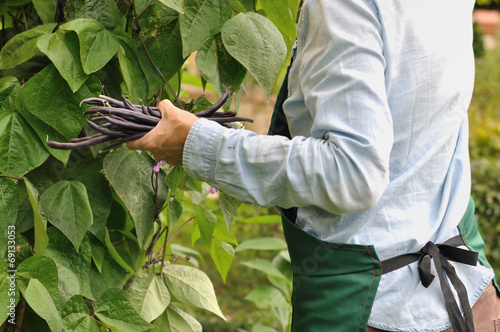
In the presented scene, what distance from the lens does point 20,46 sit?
104 cm

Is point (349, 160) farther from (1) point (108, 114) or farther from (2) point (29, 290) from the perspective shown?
(2) point (29, 290)

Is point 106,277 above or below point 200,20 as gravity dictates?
below

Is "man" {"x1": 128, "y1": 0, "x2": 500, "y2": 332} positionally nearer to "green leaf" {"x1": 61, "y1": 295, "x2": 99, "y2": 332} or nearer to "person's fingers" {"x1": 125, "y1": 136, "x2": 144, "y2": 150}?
"person's fingers" {"x1": 125, "y1": 136, "x2": 144, "y2": 150}

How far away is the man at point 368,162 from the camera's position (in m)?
0.80

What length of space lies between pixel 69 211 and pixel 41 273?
126 mm

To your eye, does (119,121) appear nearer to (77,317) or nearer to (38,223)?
(38,223)

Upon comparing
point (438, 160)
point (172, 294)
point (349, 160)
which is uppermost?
point (349, 160)

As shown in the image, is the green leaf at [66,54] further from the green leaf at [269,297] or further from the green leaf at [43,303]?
the green leaf at [269,297]

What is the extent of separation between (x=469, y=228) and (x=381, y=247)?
27 centimetres

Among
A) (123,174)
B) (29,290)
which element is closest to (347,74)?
(123,174)


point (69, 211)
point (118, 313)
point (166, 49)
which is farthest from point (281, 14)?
point (118, 313)

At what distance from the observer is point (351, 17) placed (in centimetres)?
82

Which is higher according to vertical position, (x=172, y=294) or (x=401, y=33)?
(x=401, y=33)

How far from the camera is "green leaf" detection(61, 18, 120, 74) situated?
1010 millimetres
